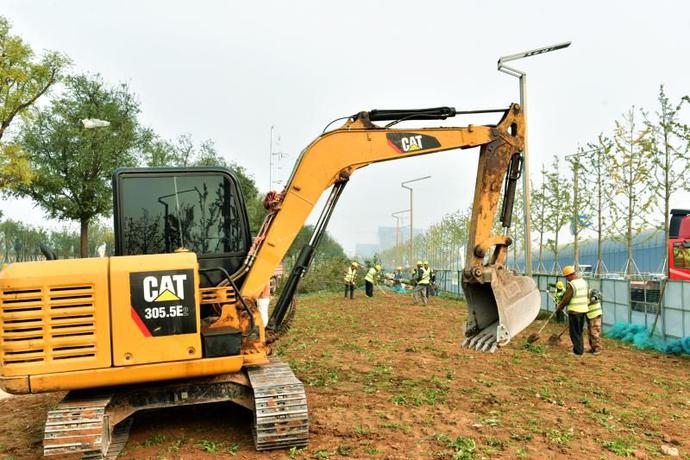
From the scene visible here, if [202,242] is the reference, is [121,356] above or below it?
below

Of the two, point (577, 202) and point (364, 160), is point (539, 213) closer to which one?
point (577, 202)

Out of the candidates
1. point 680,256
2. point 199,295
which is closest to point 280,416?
point 199,295

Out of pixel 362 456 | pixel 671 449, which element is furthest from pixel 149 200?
pixel 671 449

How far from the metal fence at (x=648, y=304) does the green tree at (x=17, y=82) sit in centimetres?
2122

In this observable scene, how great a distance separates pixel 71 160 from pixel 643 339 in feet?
78.6

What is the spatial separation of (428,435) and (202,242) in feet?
10.6

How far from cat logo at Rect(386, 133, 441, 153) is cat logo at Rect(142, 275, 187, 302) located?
3.13 metres

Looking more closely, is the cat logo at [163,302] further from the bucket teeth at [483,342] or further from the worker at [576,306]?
the worker at [576,306]

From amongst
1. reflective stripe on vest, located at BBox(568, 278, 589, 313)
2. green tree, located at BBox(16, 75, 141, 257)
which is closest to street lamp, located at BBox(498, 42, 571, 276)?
reflective stripe on vest, located at BBox(568, 278, 589, 313)

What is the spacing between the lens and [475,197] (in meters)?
7.86

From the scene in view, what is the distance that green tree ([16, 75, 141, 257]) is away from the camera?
2625 cm

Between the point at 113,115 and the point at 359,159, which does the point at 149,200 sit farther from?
the point at 113,115

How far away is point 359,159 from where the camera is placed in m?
7.30

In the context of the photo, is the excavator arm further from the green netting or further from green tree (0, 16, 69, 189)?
green tree (0, 16, 69, 189)
